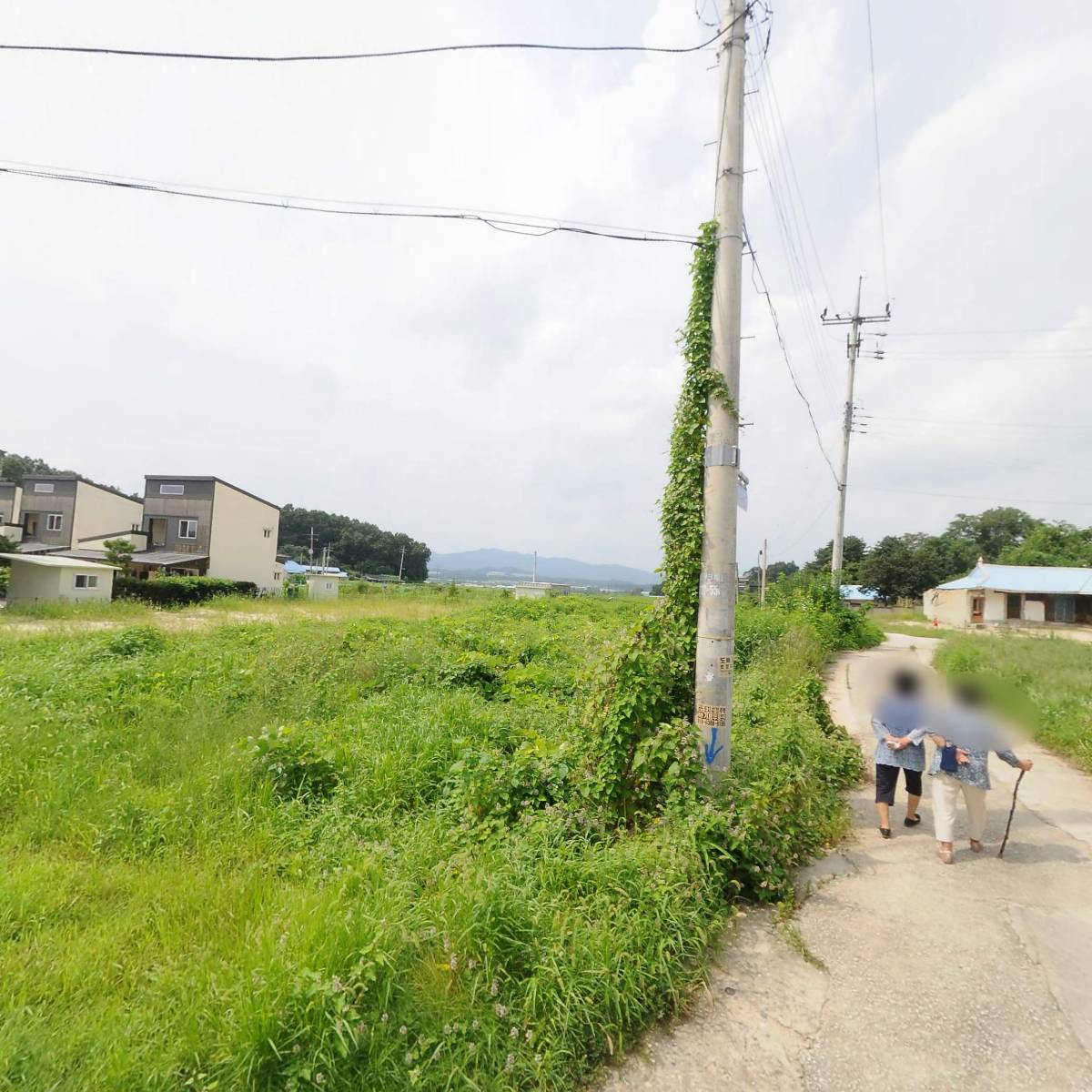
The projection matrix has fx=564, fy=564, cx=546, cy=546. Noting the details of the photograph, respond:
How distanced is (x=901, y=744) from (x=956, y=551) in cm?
5971

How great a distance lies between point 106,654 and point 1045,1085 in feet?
39.0

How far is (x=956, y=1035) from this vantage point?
2369 millimetres

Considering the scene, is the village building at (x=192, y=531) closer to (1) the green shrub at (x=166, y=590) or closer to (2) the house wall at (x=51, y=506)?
(2) the house wall at (x=51, y=506)

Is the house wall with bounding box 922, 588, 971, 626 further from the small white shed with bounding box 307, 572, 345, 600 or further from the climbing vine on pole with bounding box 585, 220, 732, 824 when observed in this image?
the small white shed with bounding box 307, 572, 345, 600

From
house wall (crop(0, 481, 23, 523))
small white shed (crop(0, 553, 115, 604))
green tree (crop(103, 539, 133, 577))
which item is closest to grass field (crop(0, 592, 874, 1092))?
small white shed (crop(0, 553, 115, 604))

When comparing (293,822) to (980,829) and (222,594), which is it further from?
(222,594)

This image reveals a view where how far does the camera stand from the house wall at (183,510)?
34.4m

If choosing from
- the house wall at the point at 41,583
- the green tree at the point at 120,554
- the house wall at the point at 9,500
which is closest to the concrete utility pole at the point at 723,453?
the house wall at the point at 41,583

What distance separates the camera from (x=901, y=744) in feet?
14.1

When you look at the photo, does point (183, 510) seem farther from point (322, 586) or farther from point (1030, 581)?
point (1030, 581)

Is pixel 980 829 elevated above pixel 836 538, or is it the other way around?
pixel 836 538

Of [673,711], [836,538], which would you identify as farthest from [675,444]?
[836,538]

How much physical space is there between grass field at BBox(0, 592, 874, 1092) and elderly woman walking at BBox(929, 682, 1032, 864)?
2.34ft

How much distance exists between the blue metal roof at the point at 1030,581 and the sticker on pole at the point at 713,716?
29.0 metres
